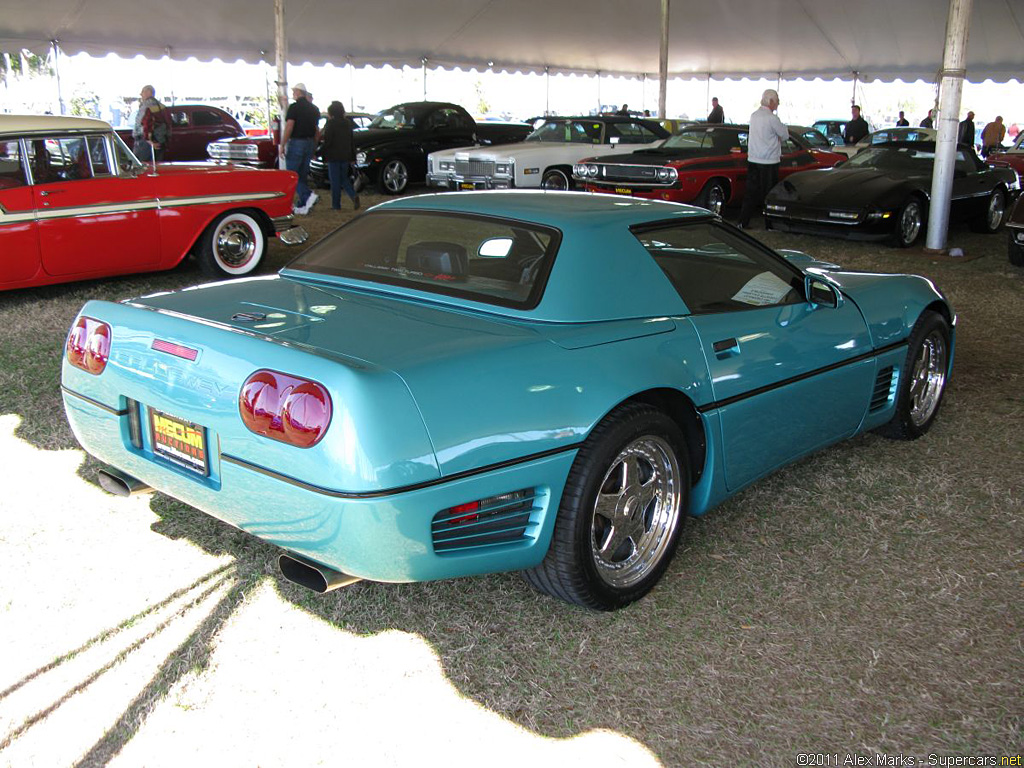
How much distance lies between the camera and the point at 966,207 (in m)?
11.3

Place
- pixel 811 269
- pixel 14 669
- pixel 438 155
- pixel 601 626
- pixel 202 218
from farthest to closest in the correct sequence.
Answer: pixel 438 155, pixel 202 218, pixel 811 269, pixel 601 626, pixel 14 669

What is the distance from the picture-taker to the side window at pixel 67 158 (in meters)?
6.82

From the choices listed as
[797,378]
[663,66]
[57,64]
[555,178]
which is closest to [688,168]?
[555,178]

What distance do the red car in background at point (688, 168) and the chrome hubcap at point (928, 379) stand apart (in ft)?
23.3

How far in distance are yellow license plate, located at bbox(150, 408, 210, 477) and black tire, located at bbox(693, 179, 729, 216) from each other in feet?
33.8

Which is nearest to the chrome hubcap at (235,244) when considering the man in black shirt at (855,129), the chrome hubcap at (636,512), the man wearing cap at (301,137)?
the man wearing cap at (301,137)

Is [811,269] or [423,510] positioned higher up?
[811,269]

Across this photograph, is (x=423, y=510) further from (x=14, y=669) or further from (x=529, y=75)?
(x=529, y=75)

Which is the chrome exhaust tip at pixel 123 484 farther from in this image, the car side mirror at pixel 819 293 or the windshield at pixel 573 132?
the windshield at pixel 573 132

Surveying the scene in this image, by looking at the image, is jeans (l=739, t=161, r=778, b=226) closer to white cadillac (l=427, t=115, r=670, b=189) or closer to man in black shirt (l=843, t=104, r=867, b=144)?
white cadillac (l=427, t=115, r=670, b=189)

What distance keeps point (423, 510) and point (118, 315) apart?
1.29m

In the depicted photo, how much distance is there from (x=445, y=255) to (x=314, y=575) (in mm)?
1333

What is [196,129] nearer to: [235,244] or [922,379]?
[235,244]

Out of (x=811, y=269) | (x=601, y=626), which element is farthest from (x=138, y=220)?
(x=601, y=626)
